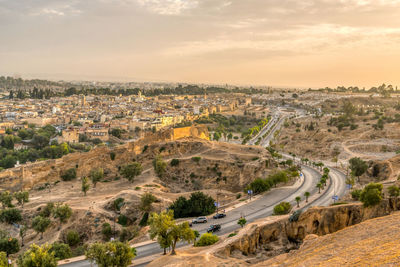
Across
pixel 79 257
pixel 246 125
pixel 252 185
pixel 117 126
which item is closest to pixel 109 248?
pixel 79 257

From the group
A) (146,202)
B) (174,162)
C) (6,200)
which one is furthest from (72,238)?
(174,162)

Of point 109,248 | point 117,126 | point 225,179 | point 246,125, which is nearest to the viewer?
point 109,248

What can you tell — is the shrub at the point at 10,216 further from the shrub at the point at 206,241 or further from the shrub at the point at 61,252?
the shrub at the point at 206,241

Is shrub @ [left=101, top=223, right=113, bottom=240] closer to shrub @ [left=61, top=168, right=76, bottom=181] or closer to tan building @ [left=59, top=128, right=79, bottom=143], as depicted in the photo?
shrub @ [left=61, top=168, right=76, bottom=181]

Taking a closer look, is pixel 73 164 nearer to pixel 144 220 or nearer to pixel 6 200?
pixel 6 200

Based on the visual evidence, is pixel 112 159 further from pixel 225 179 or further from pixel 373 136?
pixel 373 136
